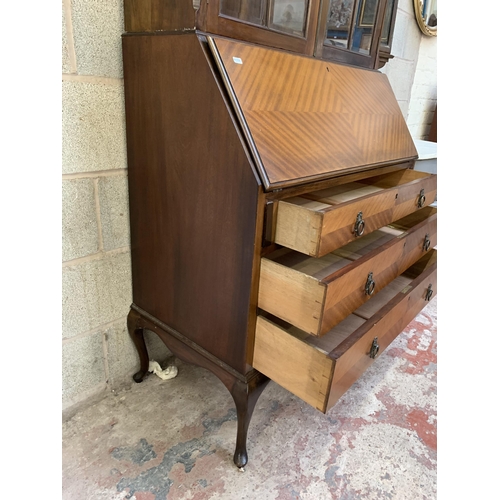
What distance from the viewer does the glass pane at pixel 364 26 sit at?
1191mm

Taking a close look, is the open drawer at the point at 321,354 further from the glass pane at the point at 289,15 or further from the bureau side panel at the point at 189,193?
the glass pane at the point at 289,15

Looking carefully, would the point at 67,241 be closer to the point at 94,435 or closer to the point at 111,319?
the point at 111,319

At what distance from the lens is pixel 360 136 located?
3.63 feet

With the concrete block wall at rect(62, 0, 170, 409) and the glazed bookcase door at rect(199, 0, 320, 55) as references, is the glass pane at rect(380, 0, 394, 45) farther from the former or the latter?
the concrete block wall at rect(62, 0, 170, 409)

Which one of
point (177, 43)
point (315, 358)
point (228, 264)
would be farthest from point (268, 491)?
point (177, 43)

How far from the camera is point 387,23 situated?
1391mm

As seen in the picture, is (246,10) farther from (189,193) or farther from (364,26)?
(364,26)

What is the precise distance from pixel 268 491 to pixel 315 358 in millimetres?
443

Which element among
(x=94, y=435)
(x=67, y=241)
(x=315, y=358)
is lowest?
(x=94, y=435)

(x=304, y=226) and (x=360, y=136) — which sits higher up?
(x=360, y=136)

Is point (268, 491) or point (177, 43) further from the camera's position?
point (268, 491)

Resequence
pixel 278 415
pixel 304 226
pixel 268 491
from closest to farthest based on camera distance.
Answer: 1. pixel 304 226
2. pixel 268 491
3. pixel 278 415

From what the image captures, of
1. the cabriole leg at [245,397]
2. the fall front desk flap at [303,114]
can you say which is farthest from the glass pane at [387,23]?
the cabriole leg at [245,397]

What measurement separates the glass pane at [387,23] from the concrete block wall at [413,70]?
769 mm
